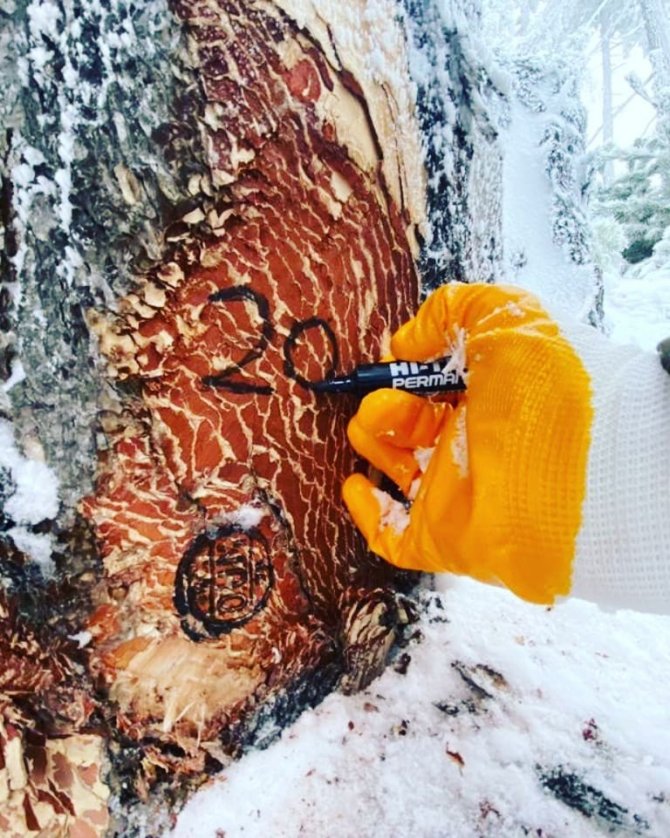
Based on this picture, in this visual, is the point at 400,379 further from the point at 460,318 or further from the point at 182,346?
the point at 182,346

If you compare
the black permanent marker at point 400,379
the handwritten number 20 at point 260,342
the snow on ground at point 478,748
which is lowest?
the snow on ground at point 478,748

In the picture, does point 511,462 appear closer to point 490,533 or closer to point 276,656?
point 490,533

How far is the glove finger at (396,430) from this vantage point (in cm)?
108

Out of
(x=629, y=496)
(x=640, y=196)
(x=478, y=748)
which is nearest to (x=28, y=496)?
(x=629, y=496)

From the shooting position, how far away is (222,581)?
3.35 feet

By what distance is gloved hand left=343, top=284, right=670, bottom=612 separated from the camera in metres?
0.77

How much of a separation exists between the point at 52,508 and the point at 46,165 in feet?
1.56

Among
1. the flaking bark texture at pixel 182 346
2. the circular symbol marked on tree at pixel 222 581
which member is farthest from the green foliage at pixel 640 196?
the circular symbol marked on tree at pixel 222 581

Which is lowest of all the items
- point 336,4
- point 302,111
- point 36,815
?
point 36,815

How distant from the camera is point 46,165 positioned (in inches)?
30.3

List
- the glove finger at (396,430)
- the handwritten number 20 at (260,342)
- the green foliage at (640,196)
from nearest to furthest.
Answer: the handwritten number 20 at (260,342) < the glove finger at (396,430) < the green foliage at (640,196)

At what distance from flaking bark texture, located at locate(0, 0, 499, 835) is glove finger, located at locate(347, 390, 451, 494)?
0.06 metres

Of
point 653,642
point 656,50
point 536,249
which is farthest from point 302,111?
point 656,50

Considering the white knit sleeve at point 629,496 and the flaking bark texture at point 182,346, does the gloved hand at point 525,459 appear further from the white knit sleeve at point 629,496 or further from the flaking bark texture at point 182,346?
the flaking bark texture at point 182,346
